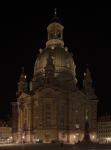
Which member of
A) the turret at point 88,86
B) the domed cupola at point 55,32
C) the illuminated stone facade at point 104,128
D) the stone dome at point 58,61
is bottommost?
the illuminated stone facade at point 104,128

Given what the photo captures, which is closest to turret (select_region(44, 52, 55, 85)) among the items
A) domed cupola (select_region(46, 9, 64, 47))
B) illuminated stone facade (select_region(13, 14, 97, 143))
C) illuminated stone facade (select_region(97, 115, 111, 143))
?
illuminated stone facade (select_region(13, 14, 97, 143))

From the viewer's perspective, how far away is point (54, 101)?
110 meters

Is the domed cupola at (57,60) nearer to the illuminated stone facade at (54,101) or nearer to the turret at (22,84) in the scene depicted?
the illuminated stone facade at (54,101)

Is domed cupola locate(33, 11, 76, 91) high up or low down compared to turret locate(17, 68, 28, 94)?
up

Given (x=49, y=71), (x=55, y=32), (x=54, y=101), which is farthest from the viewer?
(x=55, y=32)

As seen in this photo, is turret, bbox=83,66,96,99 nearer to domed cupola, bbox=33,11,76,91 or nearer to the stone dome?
domed cupola, bbox=33,11,76,91

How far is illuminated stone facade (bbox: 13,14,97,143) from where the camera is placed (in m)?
110

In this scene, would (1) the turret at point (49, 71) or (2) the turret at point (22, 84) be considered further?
(2) the turret at point (22, 84)

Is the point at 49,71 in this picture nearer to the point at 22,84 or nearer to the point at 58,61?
the point at 58,61

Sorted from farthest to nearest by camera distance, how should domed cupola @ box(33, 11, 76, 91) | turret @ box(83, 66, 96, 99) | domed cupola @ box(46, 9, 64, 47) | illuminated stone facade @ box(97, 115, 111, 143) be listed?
1. illuminated stone facade @ box(97, 115, 111, 143)
2. domed cupola @ box(46, 9, 64, 47)
3. turret @ box(83, 66, 96, 99)
4. domed cupola @ box(33, 11, 76, 91)

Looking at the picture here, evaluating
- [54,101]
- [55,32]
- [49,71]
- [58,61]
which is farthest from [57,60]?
[54,101]

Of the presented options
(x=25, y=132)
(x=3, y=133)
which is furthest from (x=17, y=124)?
(x=3, y=133)

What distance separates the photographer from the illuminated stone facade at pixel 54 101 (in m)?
110

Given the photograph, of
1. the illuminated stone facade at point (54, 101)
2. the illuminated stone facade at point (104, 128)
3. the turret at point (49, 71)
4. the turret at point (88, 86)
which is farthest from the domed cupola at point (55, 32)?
the illuminated stone facade at point (104, 128)
